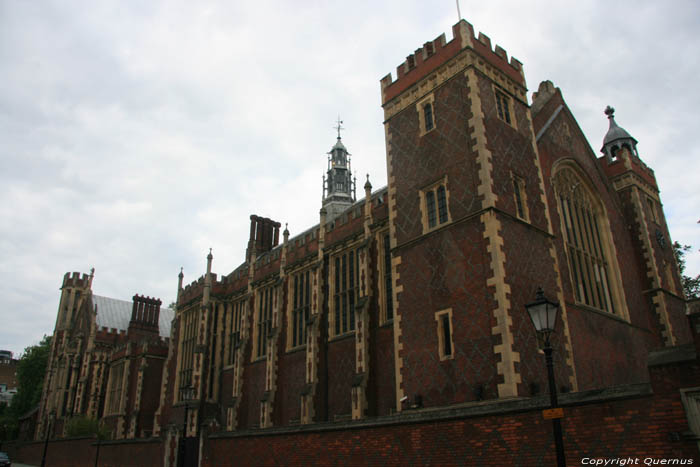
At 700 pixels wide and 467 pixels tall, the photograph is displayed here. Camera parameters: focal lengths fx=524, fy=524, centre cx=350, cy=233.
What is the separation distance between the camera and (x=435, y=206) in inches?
703

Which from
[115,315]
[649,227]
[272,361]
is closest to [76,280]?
[115,315]

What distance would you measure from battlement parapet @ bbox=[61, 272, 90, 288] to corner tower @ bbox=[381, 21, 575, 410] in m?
49.2

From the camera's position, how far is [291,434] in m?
15.2

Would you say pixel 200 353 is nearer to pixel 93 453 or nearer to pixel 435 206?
pixel 93 453

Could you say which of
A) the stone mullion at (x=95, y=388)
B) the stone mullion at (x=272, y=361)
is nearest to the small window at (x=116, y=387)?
the stone mullion at (x=95, y=388)

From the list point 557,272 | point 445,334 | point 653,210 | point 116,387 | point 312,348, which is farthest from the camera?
point 116,387

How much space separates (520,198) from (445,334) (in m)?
5.46

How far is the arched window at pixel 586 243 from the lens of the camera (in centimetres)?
1958

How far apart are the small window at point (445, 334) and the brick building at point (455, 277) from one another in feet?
0.14

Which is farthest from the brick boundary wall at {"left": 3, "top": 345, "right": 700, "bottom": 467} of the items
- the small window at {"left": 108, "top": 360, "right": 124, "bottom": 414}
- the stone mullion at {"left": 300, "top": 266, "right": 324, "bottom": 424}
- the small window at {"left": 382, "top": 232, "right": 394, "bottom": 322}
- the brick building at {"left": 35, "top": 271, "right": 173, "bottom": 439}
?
the small window at {"left": 108, "top": 360, "right": 124, "bottom": 414}

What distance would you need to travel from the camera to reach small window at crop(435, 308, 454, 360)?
15.7 meters

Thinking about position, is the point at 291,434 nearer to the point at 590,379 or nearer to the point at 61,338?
the point at 590,379

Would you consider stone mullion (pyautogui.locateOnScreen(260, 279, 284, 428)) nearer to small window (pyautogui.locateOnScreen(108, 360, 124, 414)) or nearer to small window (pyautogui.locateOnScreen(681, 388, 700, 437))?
small window (pyautogui.locateOnScreen(108, 360, 124, 414))

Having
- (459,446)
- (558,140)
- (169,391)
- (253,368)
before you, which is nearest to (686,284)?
(558,140)
